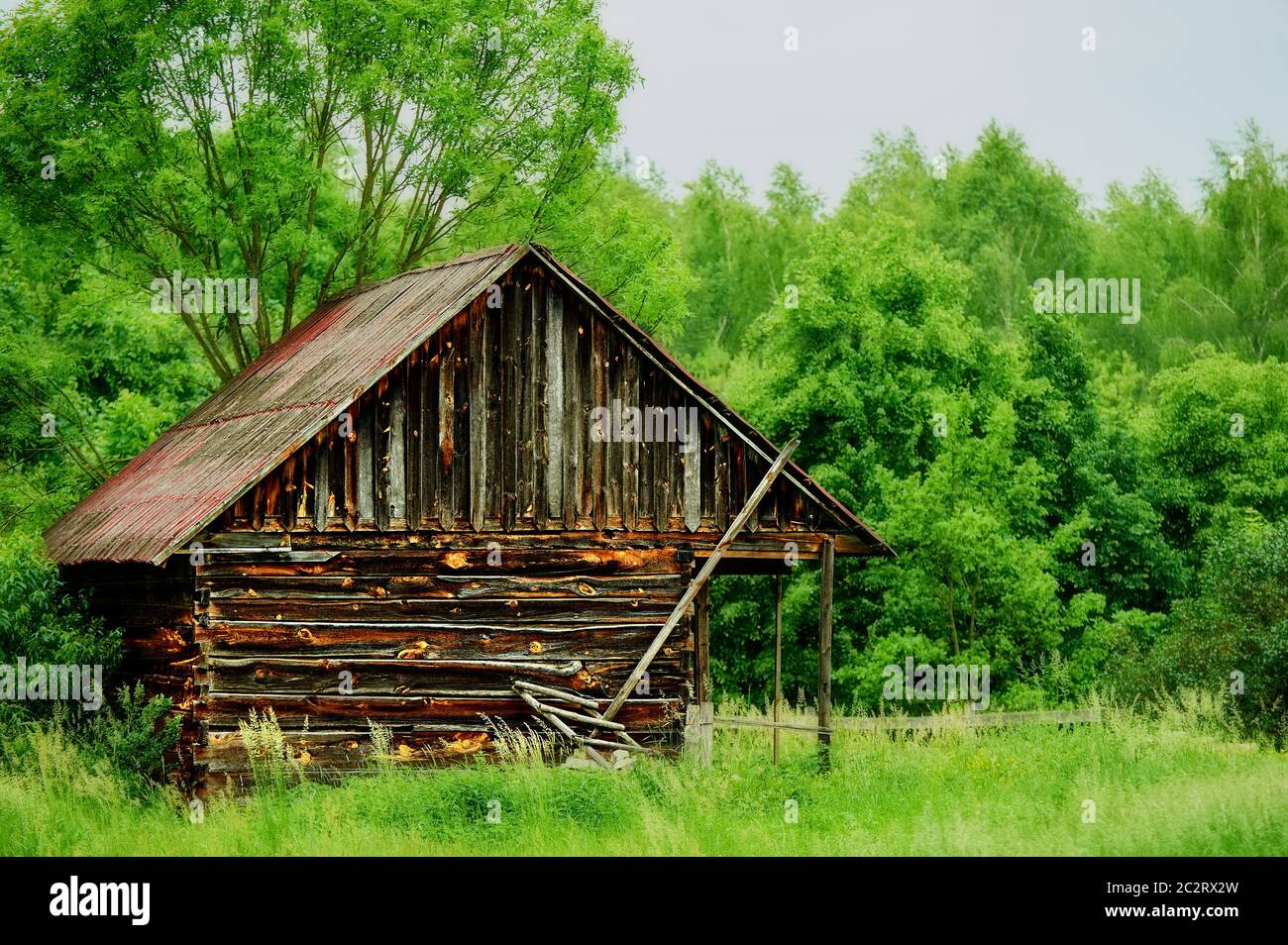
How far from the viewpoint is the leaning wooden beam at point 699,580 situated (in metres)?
17.0

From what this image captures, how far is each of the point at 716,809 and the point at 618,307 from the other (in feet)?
44.2

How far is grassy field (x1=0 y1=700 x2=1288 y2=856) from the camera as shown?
42.6ft

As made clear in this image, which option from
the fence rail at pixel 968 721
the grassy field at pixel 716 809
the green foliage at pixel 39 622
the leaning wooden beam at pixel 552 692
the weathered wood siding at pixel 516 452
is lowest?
A: the fence rail at pixel 968 721

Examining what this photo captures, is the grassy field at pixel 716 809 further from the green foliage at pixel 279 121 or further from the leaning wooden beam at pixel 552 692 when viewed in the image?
the green foliage at pixel 279 121

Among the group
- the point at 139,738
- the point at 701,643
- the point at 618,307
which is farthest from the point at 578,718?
the point at 618,307

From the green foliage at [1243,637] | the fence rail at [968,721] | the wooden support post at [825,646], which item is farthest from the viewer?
the green foliage at [1243,637]

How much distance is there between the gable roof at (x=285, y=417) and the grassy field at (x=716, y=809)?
2.44 metres

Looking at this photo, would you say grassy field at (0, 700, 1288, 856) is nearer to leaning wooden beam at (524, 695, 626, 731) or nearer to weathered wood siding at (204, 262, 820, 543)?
leaning wooden beam at (524, 695, 626, 731)

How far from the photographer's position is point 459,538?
16594 mm

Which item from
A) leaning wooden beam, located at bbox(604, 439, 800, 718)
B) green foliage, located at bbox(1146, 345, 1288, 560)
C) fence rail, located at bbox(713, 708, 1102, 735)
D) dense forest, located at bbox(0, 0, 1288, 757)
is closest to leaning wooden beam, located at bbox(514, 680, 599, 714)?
leaning wooden beam, located at bbox(604, 439, 800, 718)

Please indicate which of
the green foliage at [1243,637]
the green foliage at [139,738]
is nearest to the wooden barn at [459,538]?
the green foliage at [139,738]

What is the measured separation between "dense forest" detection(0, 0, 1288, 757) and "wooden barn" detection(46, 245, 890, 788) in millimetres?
3851

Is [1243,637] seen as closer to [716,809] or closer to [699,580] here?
[699,580]
